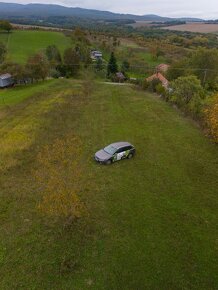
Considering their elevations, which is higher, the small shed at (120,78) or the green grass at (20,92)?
the green grass at (20,92)

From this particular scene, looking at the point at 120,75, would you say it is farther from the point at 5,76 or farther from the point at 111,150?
the point at 111,150

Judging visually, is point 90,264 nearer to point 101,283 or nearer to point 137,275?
point 101,283

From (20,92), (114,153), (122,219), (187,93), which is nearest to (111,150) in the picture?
(114,153)

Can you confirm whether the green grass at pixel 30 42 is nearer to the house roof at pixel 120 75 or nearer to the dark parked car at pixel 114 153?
the house roof at pixel 120 75

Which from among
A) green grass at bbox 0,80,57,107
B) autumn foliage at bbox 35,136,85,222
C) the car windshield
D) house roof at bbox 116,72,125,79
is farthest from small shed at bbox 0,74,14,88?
the car windshield

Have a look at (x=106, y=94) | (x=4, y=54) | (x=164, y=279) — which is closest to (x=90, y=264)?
(x=164, y=279)

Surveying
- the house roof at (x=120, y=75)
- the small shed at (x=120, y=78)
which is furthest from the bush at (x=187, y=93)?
the house roof at (x=120, y=75)
